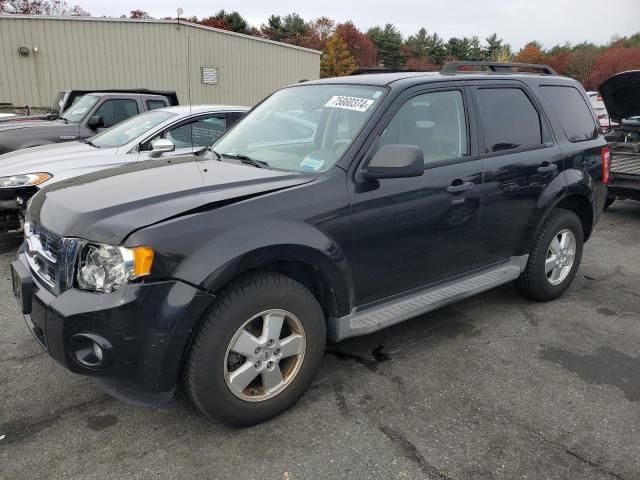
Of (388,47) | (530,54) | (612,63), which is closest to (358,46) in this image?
(388,47)

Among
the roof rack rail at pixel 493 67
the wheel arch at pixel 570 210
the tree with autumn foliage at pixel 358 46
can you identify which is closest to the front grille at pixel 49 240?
the roof rack rail at pixel 493 67

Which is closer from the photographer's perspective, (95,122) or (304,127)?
(304,127)

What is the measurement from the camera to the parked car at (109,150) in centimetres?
506

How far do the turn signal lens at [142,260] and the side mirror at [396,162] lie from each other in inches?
51.2

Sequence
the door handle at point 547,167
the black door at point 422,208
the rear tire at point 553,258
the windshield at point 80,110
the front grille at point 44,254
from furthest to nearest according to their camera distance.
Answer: the windshield at point 80,110 < the rear tire at point 553,258 < the door handle at point 547,167 < the black door at point 422,208 < the front grille at point 44,254

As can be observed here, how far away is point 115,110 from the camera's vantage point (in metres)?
8.66

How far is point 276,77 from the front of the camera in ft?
82.6

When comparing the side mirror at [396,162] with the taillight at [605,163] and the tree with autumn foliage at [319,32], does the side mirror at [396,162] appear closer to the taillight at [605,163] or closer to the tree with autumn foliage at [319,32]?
the taillight at [605,163]

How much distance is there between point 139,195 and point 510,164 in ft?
8.44

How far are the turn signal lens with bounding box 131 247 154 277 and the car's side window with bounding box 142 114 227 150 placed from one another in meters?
4.20

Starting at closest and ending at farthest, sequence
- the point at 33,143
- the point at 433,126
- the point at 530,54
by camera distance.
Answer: the point at 433,126
the point at 33,143
the point at 530,54

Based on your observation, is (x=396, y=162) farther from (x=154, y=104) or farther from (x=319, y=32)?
(x=319, y=32)

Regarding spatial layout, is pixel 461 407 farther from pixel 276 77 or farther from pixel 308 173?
pixel 276 77

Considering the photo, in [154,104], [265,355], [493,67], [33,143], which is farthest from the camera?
[154,104]
